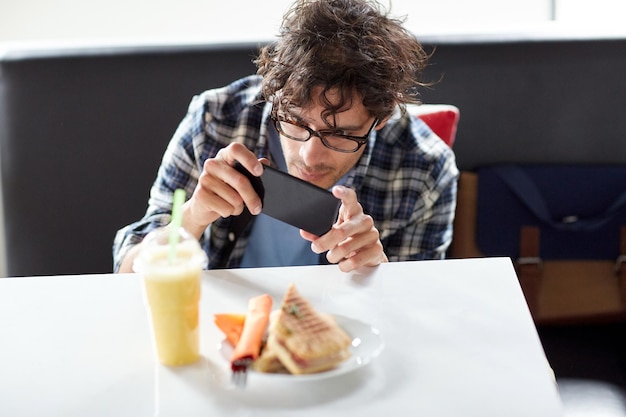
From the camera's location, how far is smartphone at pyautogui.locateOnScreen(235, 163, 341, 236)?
124 centimetres

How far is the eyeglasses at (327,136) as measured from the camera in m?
1.37

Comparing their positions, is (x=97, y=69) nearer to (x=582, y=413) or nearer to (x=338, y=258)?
(x=338, y=258)

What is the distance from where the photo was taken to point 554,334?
6.44ft

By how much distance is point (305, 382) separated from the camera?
961 millimetres

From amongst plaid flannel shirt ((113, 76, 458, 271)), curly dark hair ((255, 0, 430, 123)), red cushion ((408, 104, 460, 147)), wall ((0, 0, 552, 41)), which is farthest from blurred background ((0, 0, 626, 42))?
curly dark hair ((255, 0, 430, 123))

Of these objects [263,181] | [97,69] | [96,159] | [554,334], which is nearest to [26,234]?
[96,159]

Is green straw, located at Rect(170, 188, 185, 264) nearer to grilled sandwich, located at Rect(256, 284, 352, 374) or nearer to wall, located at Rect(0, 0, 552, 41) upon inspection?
grilled sandwich, located at Rect(256, 284, 352, 374)

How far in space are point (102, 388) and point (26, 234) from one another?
3.41 ft

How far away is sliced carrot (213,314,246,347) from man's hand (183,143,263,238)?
0.90 ft

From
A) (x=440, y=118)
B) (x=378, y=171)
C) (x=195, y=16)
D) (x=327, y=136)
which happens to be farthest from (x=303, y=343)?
(x=195, y=16)

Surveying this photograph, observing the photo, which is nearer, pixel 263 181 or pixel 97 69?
pixel 263 181

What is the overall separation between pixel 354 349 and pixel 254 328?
12 cm

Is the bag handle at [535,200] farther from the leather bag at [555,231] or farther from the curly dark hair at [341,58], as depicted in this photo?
the curly dark hair at [341,58]

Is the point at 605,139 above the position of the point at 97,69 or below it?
below
